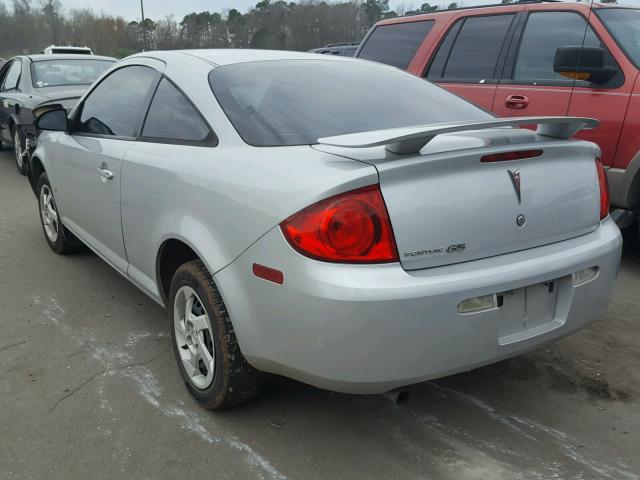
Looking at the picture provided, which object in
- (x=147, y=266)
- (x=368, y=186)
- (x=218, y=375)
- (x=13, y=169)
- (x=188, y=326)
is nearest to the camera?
(x=368, y=186)

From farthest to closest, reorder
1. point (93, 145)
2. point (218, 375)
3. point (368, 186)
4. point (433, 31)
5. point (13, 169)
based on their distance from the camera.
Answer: point (13, 169), point (433, 31), point (93, 145), point (218, 375), point (368, 186)

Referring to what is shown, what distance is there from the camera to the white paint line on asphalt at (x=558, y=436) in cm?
228

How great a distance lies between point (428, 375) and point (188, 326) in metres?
1.23

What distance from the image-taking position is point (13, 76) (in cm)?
917

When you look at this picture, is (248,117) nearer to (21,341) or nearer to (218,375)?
(218,375)

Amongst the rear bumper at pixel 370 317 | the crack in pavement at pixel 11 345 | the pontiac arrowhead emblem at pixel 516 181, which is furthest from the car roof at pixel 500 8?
the crack in pavement at pixel 11 345

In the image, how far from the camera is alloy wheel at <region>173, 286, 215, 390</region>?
2.63 meters

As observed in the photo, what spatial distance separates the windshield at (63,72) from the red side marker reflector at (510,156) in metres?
7.36

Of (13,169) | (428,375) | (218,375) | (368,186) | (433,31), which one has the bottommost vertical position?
(13,169)

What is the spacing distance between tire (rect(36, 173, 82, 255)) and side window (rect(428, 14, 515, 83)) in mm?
3538

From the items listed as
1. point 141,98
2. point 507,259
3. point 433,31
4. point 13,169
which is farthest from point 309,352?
point 13,169

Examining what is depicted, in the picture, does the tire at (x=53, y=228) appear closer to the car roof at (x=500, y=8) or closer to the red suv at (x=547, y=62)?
the red suv at (x=547, y=62)

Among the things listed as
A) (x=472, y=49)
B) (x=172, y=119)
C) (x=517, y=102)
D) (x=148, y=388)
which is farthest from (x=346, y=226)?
(x=472, y=49)

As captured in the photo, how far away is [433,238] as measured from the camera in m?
2.06
